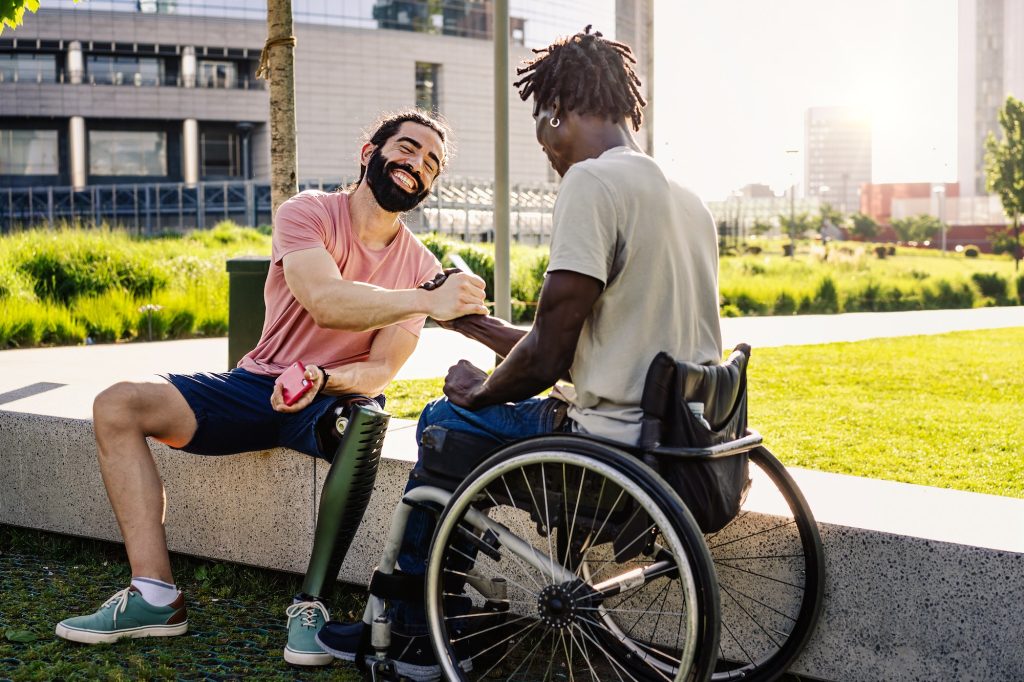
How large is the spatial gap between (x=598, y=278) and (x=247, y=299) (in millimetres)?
4255

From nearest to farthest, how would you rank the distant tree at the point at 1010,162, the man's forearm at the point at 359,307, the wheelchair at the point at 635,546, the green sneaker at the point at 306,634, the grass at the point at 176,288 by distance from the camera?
the wheelchair at the point at 635,546 < the green sneaker at the point at 306,634 < the man's forearm at the point at 359,307 < the grass at the point at 176,288 < the distant tree at the point at 1010,162

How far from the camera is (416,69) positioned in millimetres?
67062

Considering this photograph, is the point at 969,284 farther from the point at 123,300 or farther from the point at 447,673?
the point at 447,673

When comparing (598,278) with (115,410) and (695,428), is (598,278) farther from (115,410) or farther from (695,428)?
(115,410)

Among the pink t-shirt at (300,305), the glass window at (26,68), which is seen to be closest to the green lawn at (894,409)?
the pink t-shirt at (300,305)

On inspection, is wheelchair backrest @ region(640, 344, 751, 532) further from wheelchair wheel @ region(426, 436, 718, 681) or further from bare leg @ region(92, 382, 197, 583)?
bare leg @ region(92, 382, 197, 583)

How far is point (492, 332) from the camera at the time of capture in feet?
10.6

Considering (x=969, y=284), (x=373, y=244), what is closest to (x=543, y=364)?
(x=373, y=244)

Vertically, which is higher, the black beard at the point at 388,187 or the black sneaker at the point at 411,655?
the black beard at the point at 388,187

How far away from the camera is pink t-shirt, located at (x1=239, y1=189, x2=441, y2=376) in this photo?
12.5 feet

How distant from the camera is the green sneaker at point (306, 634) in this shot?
3400 millimetres

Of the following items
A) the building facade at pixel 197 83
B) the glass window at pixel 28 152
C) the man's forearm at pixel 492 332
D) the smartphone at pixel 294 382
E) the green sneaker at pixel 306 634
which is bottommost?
the green sneaker at pixel 306 634

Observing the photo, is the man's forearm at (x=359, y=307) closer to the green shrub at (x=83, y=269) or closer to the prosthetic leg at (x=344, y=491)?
the prosthetic leg at (x=344, y=491)

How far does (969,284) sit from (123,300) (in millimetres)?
17858
